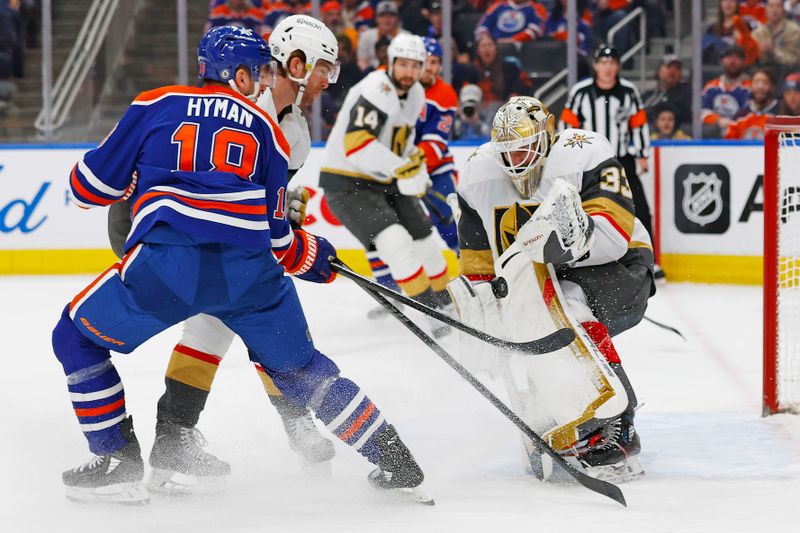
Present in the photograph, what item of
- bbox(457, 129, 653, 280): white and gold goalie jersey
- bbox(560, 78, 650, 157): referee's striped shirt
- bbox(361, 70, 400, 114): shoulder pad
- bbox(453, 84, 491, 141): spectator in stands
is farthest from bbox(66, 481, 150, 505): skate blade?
bbox(453, 84, 491, 141): spectator in stands

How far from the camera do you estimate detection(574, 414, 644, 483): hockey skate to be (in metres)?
2.97

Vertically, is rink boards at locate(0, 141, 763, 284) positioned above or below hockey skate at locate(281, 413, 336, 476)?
above

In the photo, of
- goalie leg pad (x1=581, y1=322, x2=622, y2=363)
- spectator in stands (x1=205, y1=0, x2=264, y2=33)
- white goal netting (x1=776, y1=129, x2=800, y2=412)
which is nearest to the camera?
goalie leg pad (x1=581, y1=322, x2=622, y2=363)

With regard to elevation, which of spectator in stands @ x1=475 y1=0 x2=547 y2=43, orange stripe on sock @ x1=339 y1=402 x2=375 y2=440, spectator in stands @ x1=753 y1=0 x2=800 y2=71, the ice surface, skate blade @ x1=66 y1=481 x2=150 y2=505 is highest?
spectator in stands @ x1=475 y1=0 x2=547 y2=43

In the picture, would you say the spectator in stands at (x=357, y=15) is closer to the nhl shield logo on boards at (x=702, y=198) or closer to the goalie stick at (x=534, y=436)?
the nhl shield logo on boards at (x=702, y=198)

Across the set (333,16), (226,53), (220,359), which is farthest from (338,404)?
(333,16)

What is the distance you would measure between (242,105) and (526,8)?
442 centimetres

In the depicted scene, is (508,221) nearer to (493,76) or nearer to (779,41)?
(493,76)

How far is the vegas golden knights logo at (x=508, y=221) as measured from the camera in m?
3.13

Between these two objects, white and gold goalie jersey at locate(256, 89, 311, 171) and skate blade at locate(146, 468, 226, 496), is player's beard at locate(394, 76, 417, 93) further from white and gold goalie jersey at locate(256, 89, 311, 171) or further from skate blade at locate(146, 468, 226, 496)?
skate blade at locate(146, 468, 226, 496)

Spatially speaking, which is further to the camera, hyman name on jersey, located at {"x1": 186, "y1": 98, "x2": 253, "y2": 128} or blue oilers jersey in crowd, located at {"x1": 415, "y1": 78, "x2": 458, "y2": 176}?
blue oilers jersey in crowd, located at {"x1": 415, "y1": 78, "x2": 458, "y2": 176}

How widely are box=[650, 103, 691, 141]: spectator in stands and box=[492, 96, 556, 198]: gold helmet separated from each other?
3646 millimetres

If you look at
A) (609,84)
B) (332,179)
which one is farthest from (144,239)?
(609,84)

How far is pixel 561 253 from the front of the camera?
286 cm
